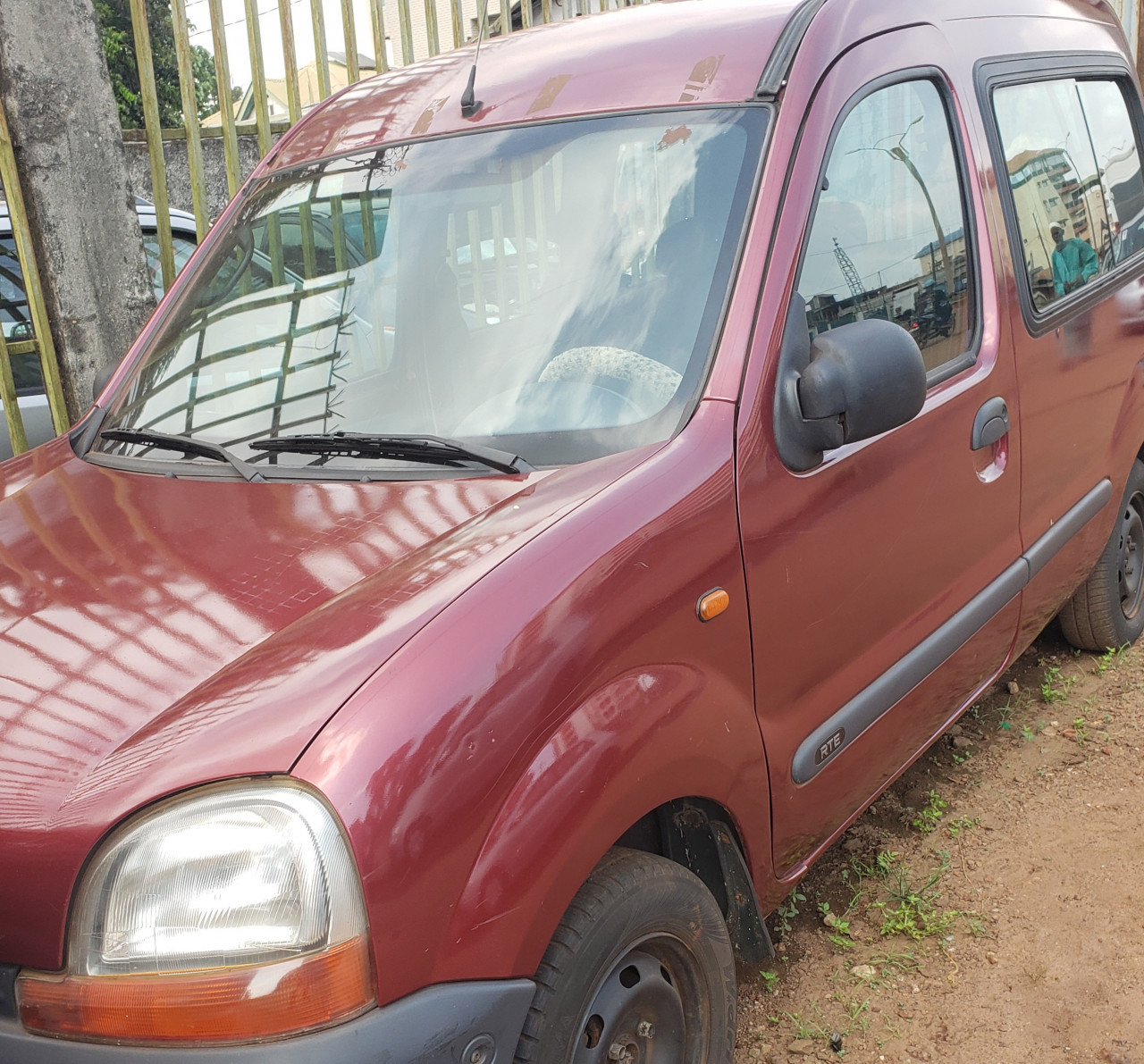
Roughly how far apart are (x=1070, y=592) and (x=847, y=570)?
5.26ft

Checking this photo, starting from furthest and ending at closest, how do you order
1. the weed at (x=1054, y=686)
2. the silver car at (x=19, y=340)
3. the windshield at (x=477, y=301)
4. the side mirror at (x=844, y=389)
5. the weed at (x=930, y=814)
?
the silver car at (x=19, y=340), the weed at (x=1054, y=686), the weed at (x=930, y=814), the windshield at (x=477, y=301), the side mirror at (x=844, y=389)

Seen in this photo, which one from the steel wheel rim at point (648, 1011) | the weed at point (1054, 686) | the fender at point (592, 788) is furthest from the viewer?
the weed at point (1054, 686)

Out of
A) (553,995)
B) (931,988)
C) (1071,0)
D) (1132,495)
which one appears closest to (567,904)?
(553,995)

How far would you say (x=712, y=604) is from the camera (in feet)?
6.18

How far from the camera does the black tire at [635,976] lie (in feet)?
5.22

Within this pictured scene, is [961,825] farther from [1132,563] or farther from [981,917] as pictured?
[1132,563]

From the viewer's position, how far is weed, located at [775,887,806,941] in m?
2.71

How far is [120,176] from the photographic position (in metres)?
4.23

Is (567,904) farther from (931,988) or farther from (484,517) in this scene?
(931,988)

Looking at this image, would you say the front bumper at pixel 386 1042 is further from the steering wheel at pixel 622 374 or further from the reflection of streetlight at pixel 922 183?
the reflection of streetlight at pixel 922 183

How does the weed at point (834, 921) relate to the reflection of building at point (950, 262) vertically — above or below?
below

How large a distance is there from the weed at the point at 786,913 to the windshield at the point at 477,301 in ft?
4.39

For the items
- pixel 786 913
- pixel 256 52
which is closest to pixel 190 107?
pixel 256 52

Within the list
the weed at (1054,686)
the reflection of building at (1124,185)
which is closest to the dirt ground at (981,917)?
the weed at (1054,686)
